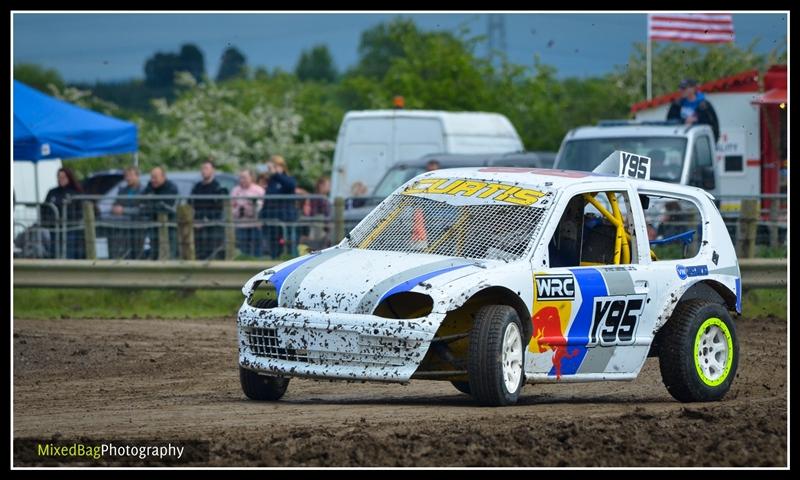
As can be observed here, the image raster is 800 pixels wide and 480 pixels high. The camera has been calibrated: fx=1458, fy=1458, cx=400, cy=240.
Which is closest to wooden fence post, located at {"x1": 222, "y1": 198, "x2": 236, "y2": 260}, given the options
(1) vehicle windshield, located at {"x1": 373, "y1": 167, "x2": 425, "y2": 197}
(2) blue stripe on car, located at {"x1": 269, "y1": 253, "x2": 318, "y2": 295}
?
(1) vehicle windshield, located at {"x1": 373, "y1": 167, "x2": 425, "y2": 197}

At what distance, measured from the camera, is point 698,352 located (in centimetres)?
1008

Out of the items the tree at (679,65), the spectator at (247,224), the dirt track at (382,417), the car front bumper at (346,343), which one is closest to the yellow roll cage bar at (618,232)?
the dirt track at (382,417)

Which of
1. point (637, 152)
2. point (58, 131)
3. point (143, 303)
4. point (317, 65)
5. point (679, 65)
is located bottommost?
point (143, 303)

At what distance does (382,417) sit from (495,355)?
0.79m

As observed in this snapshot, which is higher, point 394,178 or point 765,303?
point 394,178

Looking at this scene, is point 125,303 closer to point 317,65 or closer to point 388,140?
point 388,140

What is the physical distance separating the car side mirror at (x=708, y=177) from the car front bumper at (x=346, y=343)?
1058 centimetres

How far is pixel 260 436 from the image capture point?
7871 millimetres

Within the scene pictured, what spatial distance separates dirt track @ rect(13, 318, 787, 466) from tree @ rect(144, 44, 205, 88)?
35.4 meters

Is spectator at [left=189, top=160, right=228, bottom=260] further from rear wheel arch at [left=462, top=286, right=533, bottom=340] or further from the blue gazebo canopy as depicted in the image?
rear wheel arch at [left=462, top=286, right=533, bottom=340]

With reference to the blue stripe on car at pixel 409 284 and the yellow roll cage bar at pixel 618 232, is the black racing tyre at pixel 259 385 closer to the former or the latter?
the blue stripe on car at pixel 409 284

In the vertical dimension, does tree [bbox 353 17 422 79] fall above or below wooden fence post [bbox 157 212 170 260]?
above

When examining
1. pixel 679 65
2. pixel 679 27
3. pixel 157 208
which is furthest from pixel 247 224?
pixel 679 65

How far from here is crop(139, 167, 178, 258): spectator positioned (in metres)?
17.9
